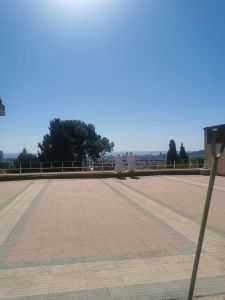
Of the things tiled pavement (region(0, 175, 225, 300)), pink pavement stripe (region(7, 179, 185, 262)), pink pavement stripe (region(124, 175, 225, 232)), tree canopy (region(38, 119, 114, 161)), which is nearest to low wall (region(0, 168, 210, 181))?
pink pavement stripe (region(124, 175, 225, 232))

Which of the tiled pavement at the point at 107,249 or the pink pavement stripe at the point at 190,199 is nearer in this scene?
the tiled pavement at the point at 107,249

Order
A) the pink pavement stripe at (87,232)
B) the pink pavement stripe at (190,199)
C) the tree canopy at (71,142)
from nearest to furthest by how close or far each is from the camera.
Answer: the pink pavement stripe at (87,232) < the pink pavement stripe at (190,199) < the tree canopy at (71,142)

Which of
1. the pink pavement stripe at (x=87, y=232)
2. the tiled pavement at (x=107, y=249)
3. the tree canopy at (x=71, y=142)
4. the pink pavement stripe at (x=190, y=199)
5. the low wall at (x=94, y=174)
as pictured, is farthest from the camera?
the tree canopy at (x=71, y=142)

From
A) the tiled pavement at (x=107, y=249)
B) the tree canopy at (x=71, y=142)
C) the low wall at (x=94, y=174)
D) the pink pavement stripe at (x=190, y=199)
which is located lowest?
the tiled pavement at (x=107, y=249)

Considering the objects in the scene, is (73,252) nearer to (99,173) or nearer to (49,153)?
(99,173)

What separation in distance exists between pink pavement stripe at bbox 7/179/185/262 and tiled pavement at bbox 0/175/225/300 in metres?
0.02

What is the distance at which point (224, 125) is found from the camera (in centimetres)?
1927

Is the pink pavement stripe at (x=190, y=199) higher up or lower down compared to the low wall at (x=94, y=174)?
lower down

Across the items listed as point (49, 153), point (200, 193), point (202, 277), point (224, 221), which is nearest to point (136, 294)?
point (202, 277)

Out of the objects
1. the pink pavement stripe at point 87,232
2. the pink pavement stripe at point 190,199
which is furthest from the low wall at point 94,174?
the pink pavement stripe at point 87,232

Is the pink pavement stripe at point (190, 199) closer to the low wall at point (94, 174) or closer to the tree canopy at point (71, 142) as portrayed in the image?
the low wall at point (94, 174)

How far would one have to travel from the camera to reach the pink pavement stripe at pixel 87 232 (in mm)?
6160

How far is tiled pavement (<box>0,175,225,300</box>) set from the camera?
4.59m

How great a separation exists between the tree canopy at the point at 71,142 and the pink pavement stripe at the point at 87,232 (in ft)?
107
